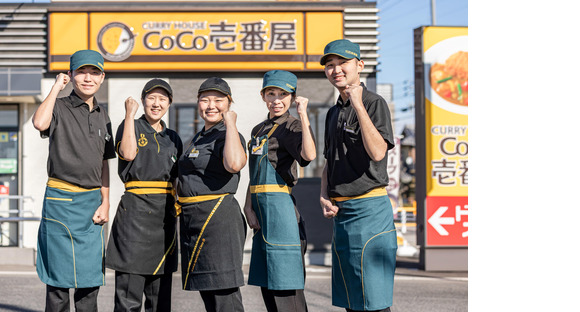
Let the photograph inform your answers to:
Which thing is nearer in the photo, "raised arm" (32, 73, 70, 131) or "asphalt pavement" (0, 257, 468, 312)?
"raised arm" (32, 73, 70, 131)

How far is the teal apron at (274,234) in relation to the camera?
4.20 metres

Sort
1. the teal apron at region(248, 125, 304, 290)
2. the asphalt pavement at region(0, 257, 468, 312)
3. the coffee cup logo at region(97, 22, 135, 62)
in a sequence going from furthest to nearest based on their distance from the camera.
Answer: the coffee cup logo at region(97, 22, 135, 62) < the asphalt pavement at region(0, 257, 468, 312) < the teal apron at region(248, 125, 304, 290)

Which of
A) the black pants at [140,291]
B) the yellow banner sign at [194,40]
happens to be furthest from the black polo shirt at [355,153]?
the yellow banner sign at [194,40]

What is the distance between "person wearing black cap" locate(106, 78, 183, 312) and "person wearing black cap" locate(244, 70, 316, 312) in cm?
66

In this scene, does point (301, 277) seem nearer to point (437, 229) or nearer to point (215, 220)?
point (215, 220)

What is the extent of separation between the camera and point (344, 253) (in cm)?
386

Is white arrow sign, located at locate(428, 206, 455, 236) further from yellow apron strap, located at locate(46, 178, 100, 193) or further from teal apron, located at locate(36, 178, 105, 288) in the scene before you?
yellow apron strap, located at locate(46, 178, 100, 193)

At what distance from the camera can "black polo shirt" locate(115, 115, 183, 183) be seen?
4570 mm

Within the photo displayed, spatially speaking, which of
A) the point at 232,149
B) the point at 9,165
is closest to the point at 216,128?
the point at 232,149

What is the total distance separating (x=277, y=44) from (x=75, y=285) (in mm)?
8531

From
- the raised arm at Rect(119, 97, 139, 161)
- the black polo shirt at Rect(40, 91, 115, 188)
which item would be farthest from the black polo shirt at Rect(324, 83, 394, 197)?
the black polo shirt at Rect(40, 91, 115, 188)

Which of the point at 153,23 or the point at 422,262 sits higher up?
the point at 153,23

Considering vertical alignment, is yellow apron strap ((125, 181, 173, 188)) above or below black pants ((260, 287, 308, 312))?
above
